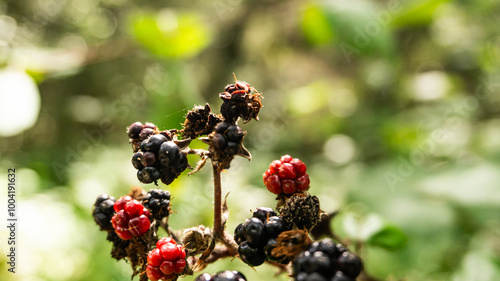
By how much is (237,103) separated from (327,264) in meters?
0.68

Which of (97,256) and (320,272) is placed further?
(97,256)

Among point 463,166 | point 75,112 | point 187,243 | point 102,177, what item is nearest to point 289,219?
point 187,243

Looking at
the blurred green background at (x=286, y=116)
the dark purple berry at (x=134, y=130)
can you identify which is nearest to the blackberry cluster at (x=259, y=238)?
the dark purple berry at (x=134, y=130)

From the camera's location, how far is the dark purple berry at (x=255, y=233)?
132 centimetres

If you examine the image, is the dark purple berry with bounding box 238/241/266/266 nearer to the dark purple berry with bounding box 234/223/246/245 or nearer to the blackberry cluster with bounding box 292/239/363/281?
the dark purple berry with bounding box 234/223/246/245

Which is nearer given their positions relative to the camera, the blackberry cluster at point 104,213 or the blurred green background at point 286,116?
the blackberry cluster at point 104,213

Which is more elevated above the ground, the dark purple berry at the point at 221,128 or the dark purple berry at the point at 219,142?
the dark purple berry at the point at 221,128

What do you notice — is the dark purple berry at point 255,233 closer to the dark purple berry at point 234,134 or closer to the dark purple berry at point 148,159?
the dark purple berry at point 234,134

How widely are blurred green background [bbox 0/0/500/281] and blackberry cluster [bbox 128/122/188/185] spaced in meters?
0.68

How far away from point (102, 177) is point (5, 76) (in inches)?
83.1

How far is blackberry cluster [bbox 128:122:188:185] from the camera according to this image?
1389 mm

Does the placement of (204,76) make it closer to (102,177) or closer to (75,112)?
(75,112)

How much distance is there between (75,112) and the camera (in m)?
7.31

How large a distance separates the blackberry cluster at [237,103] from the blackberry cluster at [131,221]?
0.53m
